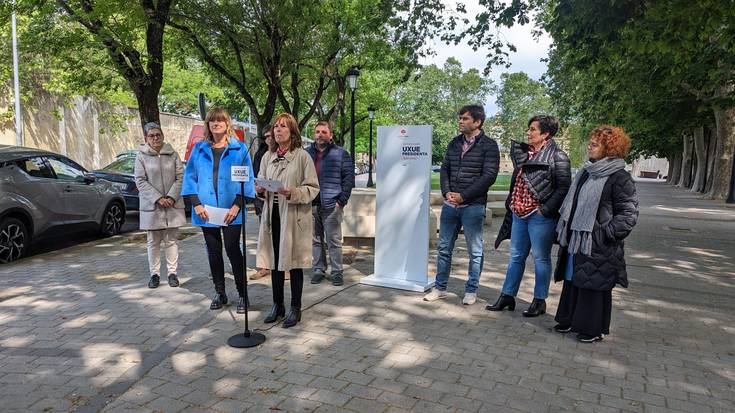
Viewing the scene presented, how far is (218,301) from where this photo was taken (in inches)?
213

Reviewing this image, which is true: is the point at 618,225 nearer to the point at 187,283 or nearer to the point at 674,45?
the point at 187,283

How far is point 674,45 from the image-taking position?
26.8 feet

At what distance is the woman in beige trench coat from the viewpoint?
4613 mm

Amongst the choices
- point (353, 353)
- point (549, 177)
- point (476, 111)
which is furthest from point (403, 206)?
point (353, 353)

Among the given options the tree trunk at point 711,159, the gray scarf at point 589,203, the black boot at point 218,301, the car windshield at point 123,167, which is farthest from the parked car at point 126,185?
the tree trunk at point 711,159

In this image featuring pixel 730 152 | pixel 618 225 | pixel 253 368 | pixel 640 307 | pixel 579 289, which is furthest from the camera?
pixel 730 152

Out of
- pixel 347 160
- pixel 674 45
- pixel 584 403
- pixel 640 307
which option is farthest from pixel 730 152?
pixel 584 403

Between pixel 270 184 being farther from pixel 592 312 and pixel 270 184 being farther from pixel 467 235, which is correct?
pixel 592 312

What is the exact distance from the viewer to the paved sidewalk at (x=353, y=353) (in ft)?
11.3

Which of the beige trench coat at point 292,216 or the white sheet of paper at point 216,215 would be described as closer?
the beige trench coat at point 292,216

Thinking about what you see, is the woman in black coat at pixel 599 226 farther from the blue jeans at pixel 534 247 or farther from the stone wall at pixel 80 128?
the stone wall at pixel 80 128

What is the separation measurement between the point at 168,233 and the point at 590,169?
477 cm

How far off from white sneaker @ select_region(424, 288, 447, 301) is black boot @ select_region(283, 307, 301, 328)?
5.01ft

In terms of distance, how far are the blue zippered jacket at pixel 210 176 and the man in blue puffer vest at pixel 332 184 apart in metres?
1.34
